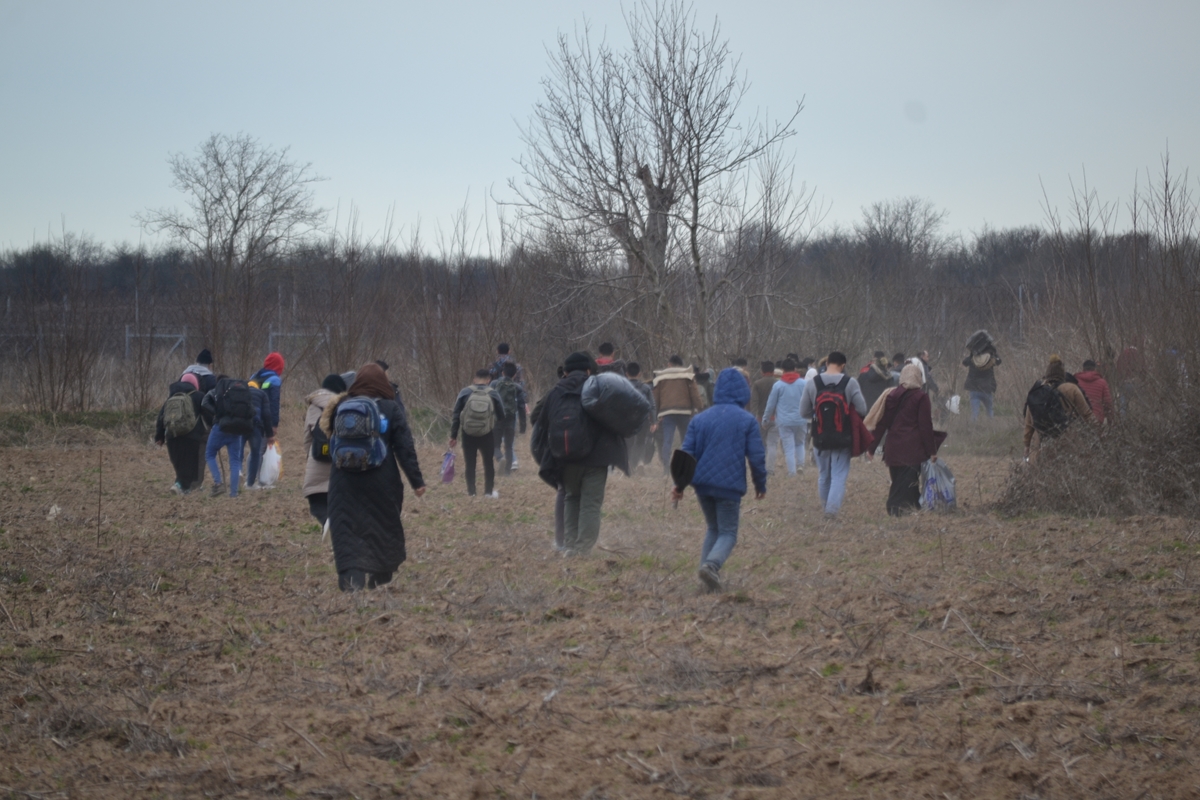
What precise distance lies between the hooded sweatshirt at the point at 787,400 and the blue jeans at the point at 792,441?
7 cm

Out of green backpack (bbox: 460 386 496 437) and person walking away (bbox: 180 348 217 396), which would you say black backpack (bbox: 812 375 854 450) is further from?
person walking away (bbox: 180 348 217 396)

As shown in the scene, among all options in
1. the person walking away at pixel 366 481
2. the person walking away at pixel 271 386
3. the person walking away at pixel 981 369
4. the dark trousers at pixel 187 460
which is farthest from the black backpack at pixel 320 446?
the person walking away at pixel 981 369

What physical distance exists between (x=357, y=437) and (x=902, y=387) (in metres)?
6.35

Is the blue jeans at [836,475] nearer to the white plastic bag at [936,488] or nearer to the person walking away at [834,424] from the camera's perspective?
the person walking away at [834,424]

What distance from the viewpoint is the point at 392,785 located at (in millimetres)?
4266

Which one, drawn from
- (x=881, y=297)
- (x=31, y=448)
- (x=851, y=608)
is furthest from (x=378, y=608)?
(x=881, y=297)

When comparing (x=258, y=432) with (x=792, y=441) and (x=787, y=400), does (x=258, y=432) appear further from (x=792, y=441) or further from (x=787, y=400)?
(x=792, y=441)

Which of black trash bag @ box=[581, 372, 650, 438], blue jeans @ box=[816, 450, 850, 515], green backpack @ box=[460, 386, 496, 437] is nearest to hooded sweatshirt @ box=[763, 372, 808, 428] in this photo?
blue jeans @ box=[816, 450, 850, 515]

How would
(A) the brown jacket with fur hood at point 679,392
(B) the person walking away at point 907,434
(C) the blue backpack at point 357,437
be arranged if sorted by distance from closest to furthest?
1. (C) the blue backpack at point 357,437
2. (B) the person walking away at point 907,434
3. (A) the brown jacket with fur hood at point 679,392

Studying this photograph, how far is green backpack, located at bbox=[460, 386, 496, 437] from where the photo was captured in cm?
1361

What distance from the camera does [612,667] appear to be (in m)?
5.95

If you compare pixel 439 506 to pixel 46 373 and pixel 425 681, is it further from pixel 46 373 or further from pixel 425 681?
pixel 46 373

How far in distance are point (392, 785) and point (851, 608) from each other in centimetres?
392

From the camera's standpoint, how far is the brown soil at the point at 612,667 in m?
4.37
